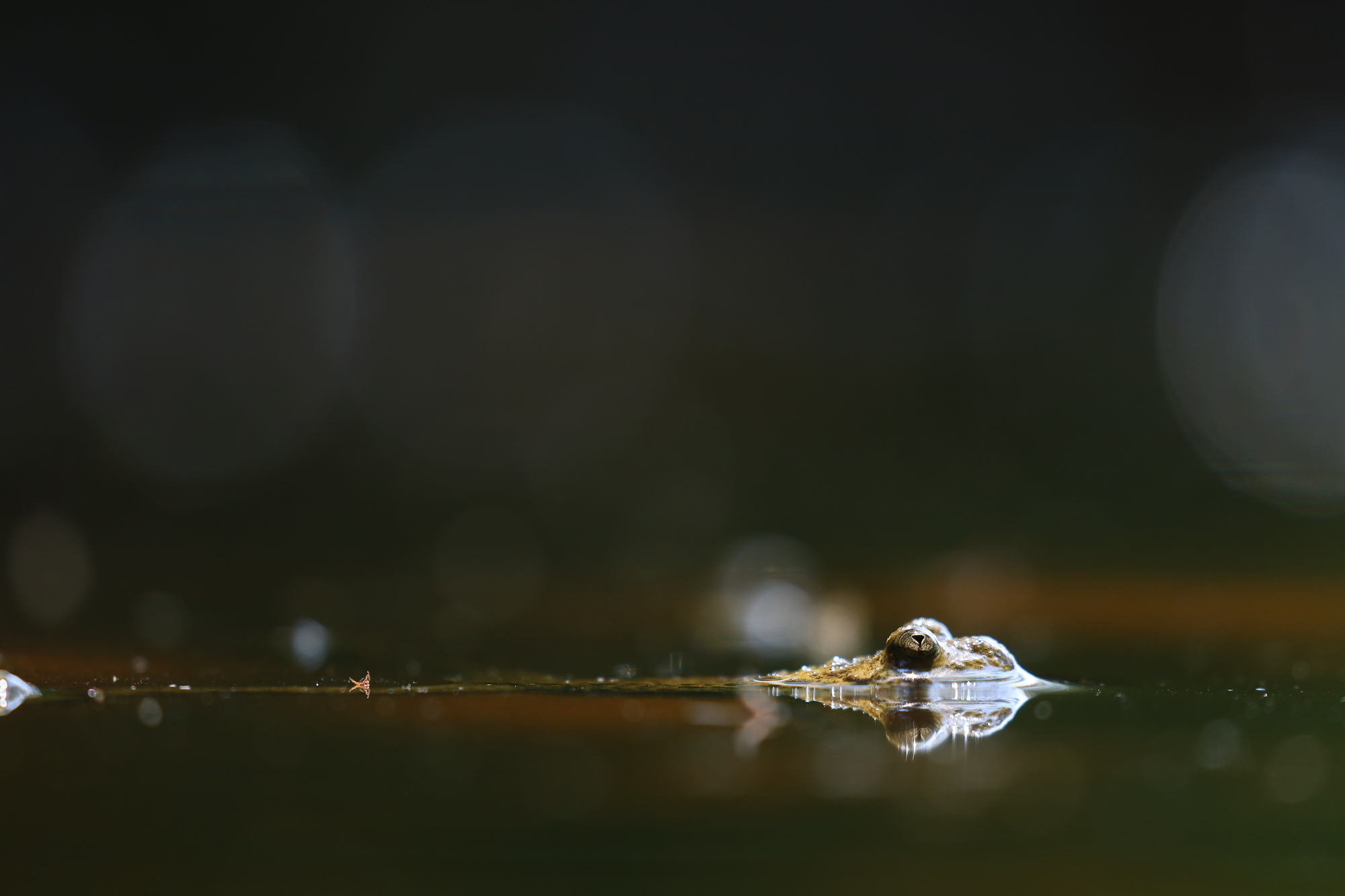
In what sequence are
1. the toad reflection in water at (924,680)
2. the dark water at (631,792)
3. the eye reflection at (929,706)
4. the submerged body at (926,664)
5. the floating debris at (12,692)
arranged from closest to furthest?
the dark water at (631,792), the eye reflection at (929,706), the floating debris at (12,692), the toad reflection in water at (924,680), the submerged body at (926,664)

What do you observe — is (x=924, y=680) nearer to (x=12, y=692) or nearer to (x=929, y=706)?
(x=929, y=706)

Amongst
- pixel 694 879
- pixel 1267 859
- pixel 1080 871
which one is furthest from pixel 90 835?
pixel 1267 859

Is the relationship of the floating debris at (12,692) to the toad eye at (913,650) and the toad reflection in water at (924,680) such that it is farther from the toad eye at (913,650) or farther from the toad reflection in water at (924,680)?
the toad eye at (913,650)

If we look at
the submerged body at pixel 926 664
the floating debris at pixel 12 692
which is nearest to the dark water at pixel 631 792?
the floating debris at pixel 12 692

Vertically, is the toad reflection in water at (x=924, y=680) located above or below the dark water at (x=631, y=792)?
above

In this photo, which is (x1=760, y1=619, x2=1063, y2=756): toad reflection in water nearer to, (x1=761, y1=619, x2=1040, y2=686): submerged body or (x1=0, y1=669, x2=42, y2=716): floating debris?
(x1=761, y1=619, x2=1040, y2=686): submerged body

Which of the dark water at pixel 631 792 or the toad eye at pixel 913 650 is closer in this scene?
the dark water at pixel 631 792

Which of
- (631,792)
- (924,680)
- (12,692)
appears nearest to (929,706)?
(924,680)

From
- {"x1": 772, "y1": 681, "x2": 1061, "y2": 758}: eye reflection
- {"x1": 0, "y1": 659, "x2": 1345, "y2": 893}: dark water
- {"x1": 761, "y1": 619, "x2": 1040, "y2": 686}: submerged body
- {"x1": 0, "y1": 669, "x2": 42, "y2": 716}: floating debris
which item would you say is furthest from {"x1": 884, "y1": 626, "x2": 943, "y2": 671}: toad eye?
{"x1": 0, "y1": 669, "x2": 42, "y2": 716}: floating debris
